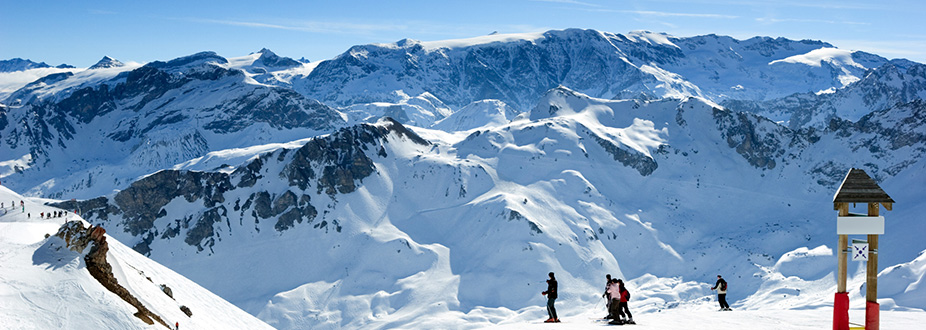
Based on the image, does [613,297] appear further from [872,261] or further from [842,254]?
[872,261]

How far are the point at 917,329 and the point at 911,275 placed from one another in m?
116

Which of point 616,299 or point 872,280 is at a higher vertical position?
point 872,280

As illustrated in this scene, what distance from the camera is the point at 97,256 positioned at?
46.3m

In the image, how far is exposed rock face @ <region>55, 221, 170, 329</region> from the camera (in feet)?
150

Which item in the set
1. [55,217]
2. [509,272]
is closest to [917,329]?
[55,217]

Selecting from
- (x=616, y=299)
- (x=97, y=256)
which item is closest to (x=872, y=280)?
(x=616, y=299)

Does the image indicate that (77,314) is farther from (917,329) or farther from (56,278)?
(917,329)

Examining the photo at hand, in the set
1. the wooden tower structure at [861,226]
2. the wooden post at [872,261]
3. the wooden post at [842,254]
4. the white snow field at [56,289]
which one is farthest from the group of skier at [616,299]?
the white snow field at [56,289]

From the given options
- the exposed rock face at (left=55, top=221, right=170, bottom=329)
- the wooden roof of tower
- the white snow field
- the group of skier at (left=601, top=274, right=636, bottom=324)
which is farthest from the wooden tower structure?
the exposed rock face at (left=55, top=221, right=170, bottom=329)

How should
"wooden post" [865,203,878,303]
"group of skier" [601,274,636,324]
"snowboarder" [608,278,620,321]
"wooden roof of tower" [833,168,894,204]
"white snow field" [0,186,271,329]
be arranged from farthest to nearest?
1. "white snow field" [0,186,271,329]
2. "snowboarder" [608,278,620,321]
3. "group of skier" [601,274,636,324]
4. "wooden post" [865,203,878,303]
5. "wooden roof of tower" [833,168,894,204]

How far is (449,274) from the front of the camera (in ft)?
A: 589

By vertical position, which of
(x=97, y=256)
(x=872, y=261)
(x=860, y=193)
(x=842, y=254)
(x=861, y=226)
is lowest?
(x=97, y=256)

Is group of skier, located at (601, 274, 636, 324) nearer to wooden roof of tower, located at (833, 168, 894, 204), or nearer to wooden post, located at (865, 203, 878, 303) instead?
wooden post, located at (865, 203, 878, 303)

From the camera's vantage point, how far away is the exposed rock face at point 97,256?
45688mm
